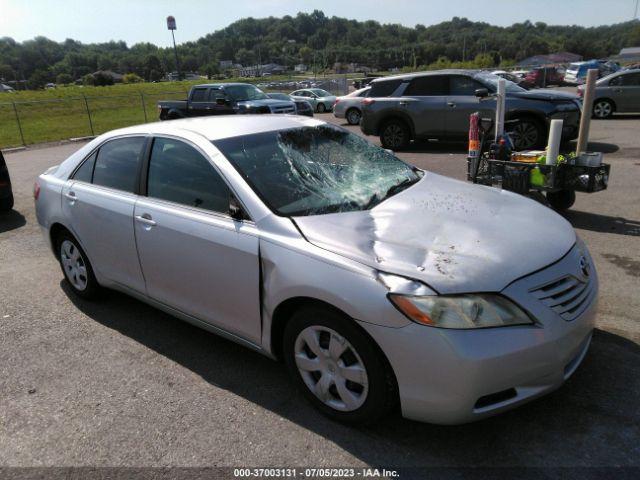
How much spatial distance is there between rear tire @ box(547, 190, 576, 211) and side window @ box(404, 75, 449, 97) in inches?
231

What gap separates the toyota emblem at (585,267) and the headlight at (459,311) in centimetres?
67

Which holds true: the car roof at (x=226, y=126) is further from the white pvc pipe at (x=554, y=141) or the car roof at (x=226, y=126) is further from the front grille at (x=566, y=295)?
the white pvc pipe at (x=554, y=141)

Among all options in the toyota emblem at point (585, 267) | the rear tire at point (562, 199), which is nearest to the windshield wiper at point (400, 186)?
the toyota emblem at point (585, 267)

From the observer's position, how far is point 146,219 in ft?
11.5

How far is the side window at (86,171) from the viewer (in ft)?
13.9

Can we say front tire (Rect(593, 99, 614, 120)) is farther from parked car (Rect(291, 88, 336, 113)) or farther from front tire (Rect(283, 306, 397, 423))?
front tire (Rect(283, 306, 397, 423))

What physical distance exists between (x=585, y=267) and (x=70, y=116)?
111ft

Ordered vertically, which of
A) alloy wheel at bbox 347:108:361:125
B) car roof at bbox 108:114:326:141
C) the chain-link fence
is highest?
car roof at bbox 108:114:326:141

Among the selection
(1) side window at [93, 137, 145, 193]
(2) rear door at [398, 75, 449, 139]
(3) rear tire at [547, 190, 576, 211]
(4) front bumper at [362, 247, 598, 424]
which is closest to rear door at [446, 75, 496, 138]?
(2) rear door at [398, 75, 449, 139]

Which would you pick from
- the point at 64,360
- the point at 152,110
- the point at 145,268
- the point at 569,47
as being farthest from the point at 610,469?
the point at 569,47

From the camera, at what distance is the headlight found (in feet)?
7.57

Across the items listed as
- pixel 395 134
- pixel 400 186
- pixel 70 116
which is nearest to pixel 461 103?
pixel 395 134

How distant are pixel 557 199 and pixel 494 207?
150 inches

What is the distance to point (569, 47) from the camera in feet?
354
